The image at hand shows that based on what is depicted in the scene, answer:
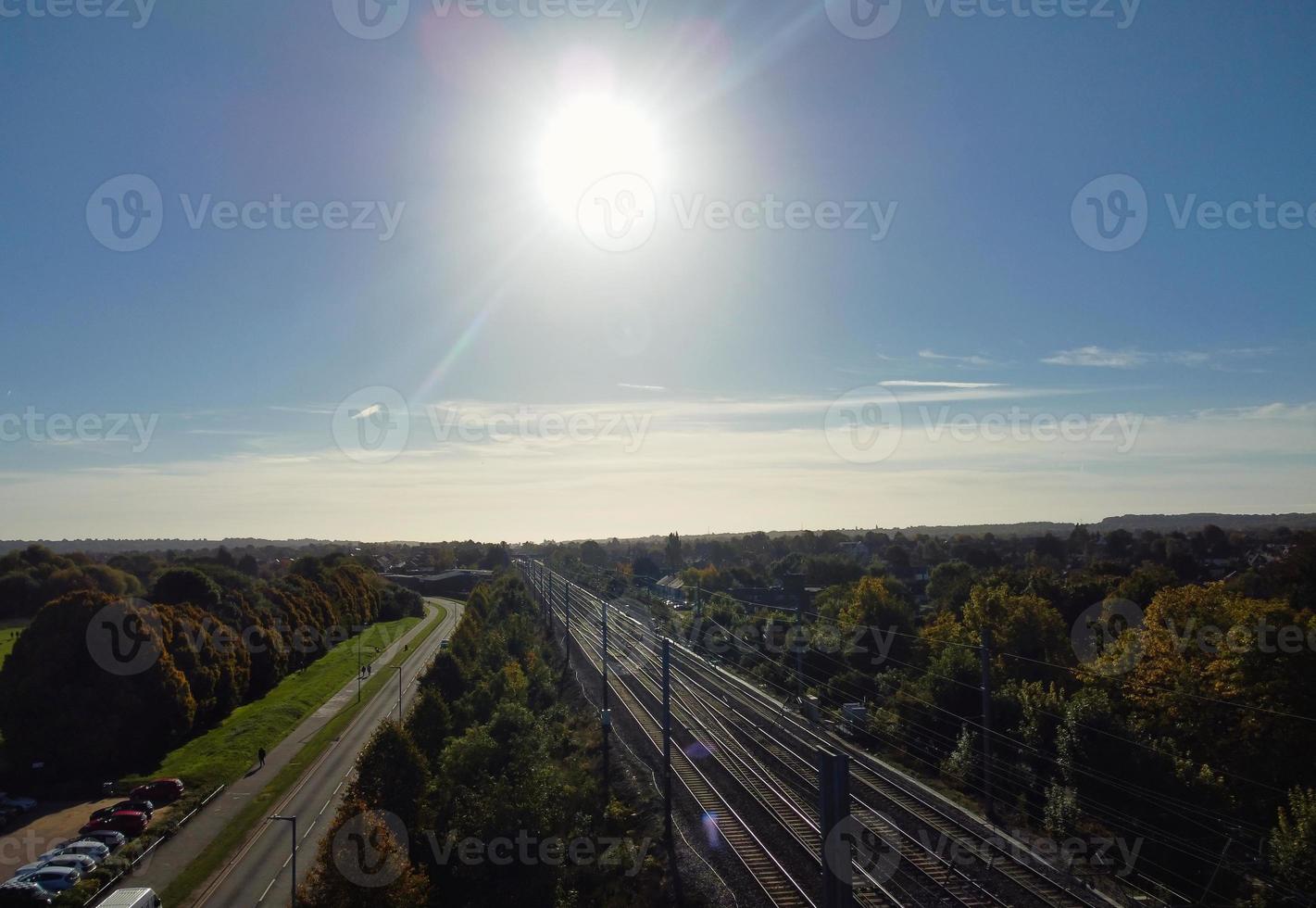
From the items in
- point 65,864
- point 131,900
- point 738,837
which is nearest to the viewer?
point 738,837

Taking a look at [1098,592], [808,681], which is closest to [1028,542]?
[1098,592]

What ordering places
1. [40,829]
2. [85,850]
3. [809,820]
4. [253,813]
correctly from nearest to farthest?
[809,820]
[85,850]
[40,829]
[253,813]

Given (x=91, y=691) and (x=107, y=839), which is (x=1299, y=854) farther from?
(x=91, y=691)

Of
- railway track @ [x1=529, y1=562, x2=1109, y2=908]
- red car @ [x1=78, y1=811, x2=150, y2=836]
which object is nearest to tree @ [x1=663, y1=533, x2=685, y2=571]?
railway track @ [x1=529, y1=562, x2=1109, y2=908]

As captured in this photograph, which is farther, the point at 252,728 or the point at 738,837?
the point at 252,728

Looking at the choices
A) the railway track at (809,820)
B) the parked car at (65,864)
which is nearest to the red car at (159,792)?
the parked car at (65,864)

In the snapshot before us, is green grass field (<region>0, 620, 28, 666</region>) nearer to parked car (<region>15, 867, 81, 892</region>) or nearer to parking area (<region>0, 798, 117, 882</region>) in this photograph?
parking area (<region>0, 798, 117, 882</region>)

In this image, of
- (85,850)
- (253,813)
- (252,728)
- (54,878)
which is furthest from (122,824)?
(252,728)
